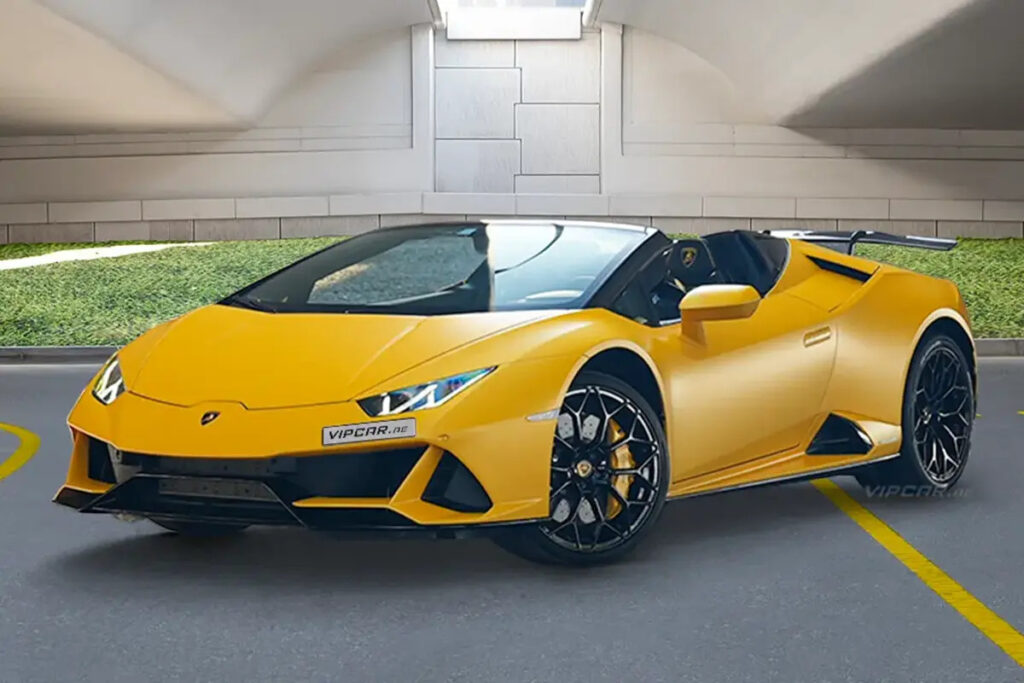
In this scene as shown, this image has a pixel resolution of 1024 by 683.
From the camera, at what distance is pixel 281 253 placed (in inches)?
963

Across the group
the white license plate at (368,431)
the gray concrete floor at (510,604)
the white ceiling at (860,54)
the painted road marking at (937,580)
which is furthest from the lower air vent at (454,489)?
the white ceiling at (860,54)

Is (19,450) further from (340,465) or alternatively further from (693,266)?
(340,465)

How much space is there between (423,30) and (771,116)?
5.78 meters

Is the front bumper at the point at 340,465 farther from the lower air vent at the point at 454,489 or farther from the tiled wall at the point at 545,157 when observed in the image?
the tiled wall at the point at 545,157

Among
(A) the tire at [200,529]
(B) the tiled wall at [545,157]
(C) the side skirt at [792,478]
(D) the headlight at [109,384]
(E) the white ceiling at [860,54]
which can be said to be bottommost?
(A) the tire at [200,529]

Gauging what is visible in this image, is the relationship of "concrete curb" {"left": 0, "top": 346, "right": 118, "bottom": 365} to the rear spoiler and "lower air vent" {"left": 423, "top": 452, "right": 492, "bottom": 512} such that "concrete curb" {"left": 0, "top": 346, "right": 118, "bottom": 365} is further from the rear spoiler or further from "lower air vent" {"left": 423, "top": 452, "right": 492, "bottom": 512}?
"lower air vent" {"left": 423, "top": 452, "right": 492, "bottom": 512}

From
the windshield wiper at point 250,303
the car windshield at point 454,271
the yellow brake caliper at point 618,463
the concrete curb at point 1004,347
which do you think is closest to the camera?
the yellow brake caliper at point 618,463

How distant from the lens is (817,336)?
22.5ft

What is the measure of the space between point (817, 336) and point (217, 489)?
2777 mm

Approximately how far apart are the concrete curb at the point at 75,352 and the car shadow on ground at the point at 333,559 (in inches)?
419

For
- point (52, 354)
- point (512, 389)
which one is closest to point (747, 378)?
point (512, 389)

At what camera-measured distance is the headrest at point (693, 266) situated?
7008 mm

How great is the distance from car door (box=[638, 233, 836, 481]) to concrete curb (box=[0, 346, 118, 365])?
36.6 feet

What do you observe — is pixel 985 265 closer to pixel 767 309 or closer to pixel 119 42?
pixel 119 42
